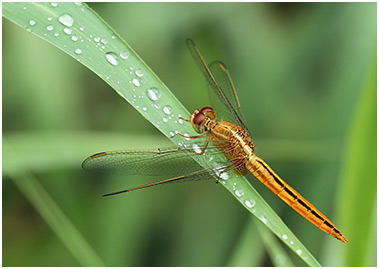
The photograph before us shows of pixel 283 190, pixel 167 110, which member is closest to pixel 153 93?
pixel 167 110

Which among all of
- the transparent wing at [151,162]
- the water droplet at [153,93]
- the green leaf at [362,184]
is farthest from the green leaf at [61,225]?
the green leaf at [362,184]

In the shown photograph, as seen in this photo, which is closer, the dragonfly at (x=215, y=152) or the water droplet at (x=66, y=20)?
the water droplet at (x=66, y=20)

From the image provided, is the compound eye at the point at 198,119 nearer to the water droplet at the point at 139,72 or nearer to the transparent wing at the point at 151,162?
the transparent wing at the point at 151,162

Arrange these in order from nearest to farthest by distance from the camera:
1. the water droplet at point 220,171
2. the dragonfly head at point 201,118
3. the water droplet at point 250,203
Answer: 1. the water droplet at point 250,203
2. the water droplet at point 220,171
3. the dragonfly head at point 201,118

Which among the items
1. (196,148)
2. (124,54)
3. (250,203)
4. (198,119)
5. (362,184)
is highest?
(124,54)

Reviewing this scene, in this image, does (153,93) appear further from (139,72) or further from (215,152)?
(215,152)
